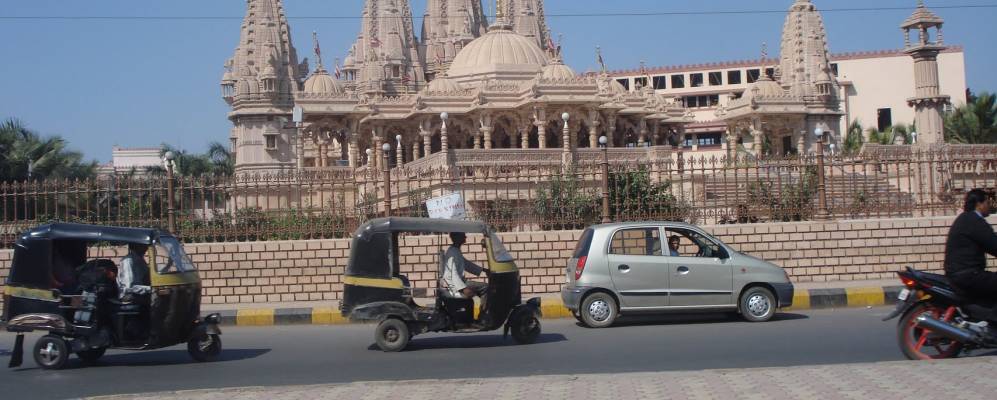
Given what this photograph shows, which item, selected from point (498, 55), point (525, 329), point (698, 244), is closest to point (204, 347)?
point (525, 329)

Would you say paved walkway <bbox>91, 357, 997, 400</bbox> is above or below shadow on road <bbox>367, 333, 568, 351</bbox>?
above

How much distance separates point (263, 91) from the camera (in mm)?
47250

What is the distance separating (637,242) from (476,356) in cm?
295

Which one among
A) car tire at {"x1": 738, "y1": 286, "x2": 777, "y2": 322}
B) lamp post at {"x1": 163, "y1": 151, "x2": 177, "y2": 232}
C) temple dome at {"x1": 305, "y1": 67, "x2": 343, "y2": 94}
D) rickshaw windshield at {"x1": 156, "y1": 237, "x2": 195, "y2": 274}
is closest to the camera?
rickshaw windshield at {"x1": 156, "y1": 237, "x2": 195, "y2": 274}

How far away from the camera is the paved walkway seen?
6.93 meters

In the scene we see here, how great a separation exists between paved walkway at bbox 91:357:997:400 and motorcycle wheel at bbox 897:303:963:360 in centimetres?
47

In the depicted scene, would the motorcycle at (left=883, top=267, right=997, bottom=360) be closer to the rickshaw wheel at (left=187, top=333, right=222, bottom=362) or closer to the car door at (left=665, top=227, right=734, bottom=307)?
the car door at (left=665, top=227, right=734, bottom=307)

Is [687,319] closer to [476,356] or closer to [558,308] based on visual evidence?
[558,308]

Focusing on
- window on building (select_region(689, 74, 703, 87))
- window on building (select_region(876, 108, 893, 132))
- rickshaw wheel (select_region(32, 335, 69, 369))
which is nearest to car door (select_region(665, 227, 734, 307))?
rickshaw wheel (select_region(32, 335, 69, 369))

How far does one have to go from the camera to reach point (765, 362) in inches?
355

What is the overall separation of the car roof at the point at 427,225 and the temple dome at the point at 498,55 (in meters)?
34.9

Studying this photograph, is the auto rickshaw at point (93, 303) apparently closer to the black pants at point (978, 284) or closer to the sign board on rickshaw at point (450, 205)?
the sign board on rickshaw at point (450, 205)

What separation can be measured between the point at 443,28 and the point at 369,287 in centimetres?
Result: 6068

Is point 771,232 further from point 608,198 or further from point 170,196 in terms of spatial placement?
point 170,196
